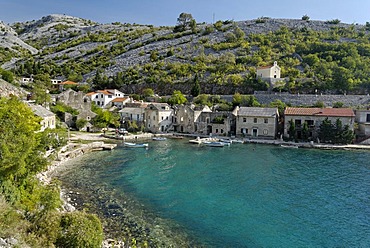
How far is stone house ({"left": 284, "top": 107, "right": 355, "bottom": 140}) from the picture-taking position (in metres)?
42.8

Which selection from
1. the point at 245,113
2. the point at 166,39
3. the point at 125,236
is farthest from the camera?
the point at 166,39

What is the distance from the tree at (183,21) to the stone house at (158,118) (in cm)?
7922

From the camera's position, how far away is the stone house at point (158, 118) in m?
49.4

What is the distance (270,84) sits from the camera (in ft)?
211

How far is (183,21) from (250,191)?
11238 cm

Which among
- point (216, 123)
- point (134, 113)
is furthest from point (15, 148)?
point (134, 113)

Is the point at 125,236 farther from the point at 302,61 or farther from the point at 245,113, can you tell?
the point at 302,61

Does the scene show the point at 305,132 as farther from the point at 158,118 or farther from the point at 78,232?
the point at 78,232

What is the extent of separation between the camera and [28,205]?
1342 cm

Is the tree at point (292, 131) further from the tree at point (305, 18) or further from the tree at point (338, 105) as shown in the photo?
the tree at point (305, 18)

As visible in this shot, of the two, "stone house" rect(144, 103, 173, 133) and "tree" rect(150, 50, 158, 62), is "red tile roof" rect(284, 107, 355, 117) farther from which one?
"tree" rect(150, 50, 158, 62)

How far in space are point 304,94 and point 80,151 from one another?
142 feet

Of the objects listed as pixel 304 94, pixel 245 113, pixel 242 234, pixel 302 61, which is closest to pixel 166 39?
pixel 302 61

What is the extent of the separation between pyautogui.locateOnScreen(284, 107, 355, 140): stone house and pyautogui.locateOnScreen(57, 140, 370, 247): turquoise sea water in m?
7.71
